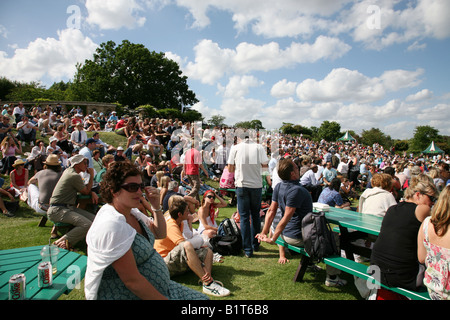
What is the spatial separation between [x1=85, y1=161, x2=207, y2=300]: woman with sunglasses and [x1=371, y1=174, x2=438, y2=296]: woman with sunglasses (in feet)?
Answer: 7.39

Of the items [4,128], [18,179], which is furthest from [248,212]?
[4,128]

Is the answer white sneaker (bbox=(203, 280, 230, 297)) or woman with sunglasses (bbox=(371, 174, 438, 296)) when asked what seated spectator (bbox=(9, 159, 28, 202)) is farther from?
woman with sunglasses (bbox=(371, 174, 438, 296))

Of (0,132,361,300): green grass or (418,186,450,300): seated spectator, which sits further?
(0,132,361,300): green grass

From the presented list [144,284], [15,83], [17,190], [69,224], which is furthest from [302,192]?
[15,83]

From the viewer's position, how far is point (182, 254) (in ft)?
12.1

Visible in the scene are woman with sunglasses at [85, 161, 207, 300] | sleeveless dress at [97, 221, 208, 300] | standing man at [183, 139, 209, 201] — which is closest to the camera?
woman with sunglasses at [85, 161, 207, 300]

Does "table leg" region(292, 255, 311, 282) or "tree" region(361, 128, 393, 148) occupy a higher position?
"tree" region(361, 128, 393, 148)

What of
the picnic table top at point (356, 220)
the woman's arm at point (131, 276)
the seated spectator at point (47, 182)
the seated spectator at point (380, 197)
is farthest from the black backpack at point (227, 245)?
the seated spectator at point (47, 182)

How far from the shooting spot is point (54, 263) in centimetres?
283

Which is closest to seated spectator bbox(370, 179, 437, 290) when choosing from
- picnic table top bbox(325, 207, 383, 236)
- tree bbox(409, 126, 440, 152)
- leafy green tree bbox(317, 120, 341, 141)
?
picnic table top bbox(325, 207, 383, 236)

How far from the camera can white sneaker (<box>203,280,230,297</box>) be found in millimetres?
3367

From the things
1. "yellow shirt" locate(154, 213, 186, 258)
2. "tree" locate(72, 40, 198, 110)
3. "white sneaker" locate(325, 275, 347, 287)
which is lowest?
"white sneaker" locate(325, 275, 347, 287)

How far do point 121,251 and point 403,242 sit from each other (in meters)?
2.79
